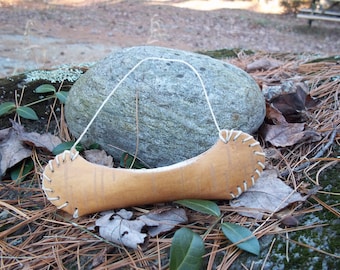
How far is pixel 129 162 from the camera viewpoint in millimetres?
1458

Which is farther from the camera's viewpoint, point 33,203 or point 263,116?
point 263,116

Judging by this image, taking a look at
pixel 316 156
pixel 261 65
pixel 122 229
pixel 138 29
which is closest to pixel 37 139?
pixel 122 229

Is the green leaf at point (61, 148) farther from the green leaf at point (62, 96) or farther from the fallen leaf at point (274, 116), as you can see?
the fallen leaf at point (274, 116)

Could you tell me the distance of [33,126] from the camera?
1.77 meters

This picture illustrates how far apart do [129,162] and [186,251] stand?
0.53m

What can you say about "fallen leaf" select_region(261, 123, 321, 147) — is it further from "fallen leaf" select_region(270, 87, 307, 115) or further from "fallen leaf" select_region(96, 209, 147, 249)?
"fallen leaf" select_region(96, 209, 147, 249)

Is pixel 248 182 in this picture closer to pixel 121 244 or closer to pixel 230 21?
pixel 121 244

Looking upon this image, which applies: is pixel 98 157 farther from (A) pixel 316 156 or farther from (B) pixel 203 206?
(A) pixel 316 156

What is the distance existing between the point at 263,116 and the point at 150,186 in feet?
2.22

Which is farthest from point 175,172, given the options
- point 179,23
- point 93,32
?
point 179,23

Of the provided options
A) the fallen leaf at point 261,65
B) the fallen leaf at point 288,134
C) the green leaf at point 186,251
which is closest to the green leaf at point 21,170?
the green leaf at point 186,251

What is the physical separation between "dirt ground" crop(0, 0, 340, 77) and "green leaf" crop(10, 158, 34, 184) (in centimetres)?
330

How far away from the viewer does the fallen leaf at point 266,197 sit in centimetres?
120

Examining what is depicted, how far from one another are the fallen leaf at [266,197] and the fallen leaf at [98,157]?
514mm
